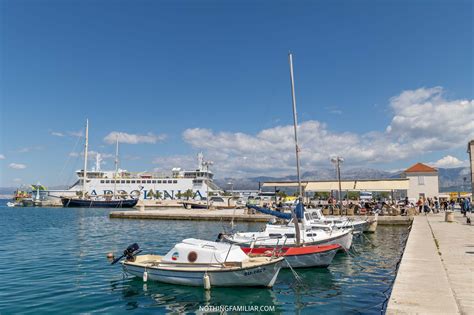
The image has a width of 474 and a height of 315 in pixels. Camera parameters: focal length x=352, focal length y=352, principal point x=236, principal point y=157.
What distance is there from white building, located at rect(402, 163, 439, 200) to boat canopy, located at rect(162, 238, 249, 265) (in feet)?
164

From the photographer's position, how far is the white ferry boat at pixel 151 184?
372 feet

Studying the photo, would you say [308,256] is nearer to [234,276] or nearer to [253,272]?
[253,272]

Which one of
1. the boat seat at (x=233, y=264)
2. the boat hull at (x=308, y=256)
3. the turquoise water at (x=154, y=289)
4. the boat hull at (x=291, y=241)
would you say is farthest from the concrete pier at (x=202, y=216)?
the boat seat at (x=233, y=264)

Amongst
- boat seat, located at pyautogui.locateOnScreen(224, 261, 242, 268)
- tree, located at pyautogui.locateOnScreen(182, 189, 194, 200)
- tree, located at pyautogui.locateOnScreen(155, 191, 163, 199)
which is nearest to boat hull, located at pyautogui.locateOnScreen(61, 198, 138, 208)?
tree, located at pyautogui.locateOnScreen(155, 191, 163, 199)

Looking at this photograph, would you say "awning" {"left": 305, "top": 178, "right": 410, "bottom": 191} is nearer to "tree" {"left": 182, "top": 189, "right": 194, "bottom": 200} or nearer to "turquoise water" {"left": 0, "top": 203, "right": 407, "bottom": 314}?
"turquoise water" {"left": 0, "top": 203, "right": 407, "bottom": 314}

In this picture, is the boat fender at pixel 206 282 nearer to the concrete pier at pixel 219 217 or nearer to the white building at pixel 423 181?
the concrete pier at pixel 219 217

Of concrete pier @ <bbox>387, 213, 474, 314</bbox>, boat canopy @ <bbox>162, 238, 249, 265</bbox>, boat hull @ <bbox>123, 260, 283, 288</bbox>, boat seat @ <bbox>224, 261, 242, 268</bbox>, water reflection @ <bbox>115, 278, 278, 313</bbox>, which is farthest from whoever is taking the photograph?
boat canopy @ <bbox>162, 238, 249, 265</bbox>

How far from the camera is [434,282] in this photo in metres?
9.52

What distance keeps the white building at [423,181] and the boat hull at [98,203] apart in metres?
65.3

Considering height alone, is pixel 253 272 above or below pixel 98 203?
below

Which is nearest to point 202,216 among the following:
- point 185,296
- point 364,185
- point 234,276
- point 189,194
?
point 364,185

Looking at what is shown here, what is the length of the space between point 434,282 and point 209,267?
7563mm

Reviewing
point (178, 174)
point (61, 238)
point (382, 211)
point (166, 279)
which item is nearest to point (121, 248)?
point (61, 238)

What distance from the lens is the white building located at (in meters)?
56.1
